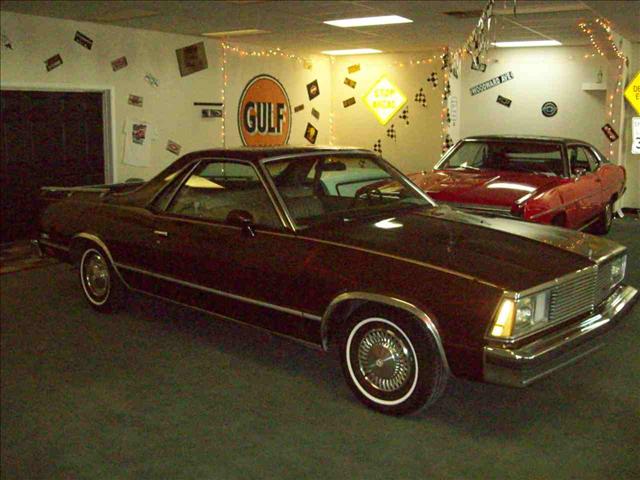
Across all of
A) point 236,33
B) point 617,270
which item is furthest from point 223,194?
point 236,33

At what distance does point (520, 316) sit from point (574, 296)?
54cm

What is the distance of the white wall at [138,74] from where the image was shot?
27.4 feet

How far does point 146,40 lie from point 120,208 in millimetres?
5393

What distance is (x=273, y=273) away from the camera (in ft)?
14.0

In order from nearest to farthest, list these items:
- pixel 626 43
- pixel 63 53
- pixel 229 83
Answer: pixel 63 53 < pixel 626 43 < pixel 229 83

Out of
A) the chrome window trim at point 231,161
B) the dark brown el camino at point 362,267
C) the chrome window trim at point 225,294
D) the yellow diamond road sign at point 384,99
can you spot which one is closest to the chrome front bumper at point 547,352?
the dark brown el camino at point 362,267

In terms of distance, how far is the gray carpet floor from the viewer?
3234 mm

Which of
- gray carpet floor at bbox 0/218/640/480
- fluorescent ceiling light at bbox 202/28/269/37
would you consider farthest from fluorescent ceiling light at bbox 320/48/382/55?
gray carpet floor at bbox 0/218/640/480

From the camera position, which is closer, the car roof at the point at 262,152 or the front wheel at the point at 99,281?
the car roof at the point at 262,152

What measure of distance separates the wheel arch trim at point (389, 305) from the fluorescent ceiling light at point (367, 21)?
5.90m

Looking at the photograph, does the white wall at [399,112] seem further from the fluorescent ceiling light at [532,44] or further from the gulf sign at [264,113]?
the gulf sign at [264,113]

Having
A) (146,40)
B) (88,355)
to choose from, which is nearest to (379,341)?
(88,355)

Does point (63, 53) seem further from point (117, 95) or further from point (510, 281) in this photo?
point (510, 281)

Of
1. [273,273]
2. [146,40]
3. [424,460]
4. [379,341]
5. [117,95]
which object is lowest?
[424,460]
